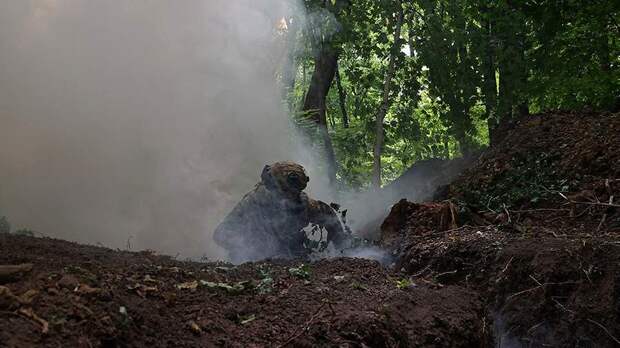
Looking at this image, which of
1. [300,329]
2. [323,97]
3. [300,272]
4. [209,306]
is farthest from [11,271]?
[323,97]

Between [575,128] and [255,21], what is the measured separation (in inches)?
257

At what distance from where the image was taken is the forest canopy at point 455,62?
9023mm

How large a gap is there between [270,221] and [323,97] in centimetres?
698

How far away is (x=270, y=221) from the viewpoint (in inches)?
302

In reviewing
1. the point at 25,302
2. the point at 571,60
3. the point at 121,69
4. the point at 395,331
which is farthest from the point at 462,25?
the point at 25,302

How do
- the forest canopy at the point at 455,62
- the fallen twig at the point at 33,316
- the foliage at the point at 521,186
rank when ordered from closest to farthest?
the fallen twig at the point at 33,316
the foliage at the point at 521,186
the forest canopy at the point at 455,62

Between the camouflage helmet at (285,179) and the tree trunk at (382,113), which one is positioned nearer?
the camouflage helmet at (285,179)

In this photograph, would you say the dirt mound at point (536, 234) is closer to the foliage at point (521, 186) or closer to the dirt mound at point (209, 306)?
the foliage at point (521, 186)

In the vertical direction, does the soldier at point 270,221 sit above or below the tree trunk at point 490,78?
below

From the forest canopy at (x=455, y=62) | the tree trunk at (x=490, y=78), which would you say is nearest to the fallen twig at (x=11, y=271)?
the forest canopy at (x=455, y=62)

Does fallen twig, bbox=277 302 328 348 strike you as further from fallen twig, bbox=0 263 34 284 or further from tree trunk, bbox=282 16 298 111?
tree trunk, bbox=282 16 298 111

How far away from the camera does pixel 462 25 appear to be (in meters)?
12.3

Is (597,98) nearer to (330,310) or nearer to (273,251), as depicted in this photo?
(273,251)

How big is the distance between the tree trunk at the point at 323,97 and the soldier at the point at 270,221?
6.04 meters
